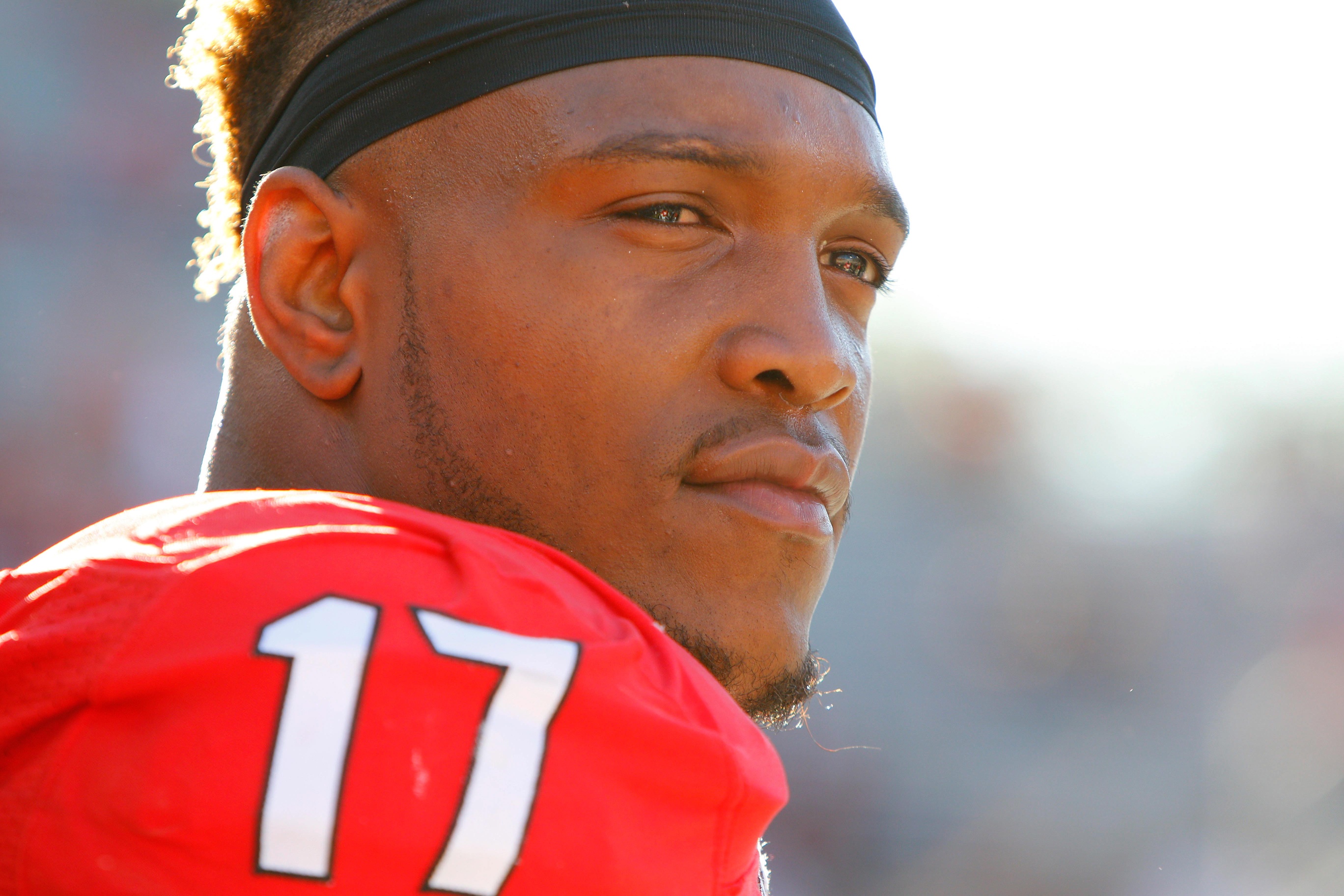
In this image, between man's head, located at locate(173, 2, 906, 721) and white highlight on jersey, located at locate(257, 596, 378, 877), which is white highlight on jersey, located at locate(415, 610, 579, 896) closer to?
white highlight on jersey, located at locate(257, 596, 378, 877)

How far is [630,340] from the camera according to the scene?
62.1 inches

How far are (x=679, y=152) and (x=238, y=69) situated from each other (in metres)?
0.96

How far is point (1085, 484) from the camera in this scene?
30.5 feet

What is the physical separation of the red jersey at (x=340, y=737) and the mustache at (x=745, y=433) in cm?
61

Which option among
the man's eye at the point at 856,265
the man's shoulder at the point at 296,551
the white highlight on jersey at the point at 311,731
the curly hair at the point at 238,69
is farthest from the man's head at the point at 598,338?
the white highlight on jersey at the point at 311,731

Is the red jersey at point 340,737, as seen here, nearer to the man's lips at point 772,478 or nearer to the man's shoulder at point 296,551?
the man's shoulder at point 296,551

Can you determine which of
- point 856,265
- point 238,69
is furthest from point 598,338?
point 238,69

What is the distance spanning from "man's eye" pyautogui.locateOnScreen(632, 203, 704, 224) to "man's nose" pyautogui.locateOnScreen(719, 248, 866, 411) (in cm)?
13

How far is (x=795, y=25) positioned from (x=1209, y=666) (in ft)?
26.6

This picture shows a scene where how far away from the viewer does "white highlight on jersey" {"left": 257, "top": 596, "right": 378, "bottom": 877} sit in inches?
30.8

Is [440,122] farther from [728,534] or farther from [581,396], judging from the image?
[728,534]

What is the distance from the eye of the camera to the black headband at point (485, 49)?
5.49 feet

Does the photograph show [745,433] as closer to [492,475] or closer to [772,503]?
[772,503]

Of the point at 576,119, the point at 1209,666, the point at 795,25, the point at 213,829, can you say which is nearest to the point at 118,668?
the point at 213,829
